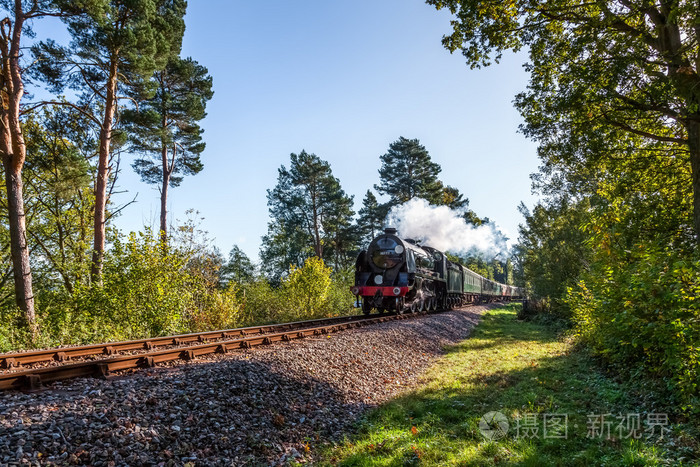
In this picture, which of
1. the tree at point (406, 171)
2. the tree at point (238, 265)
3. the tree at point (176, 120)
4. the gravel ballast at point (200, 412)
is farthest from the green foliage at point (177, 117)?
the tree at point (238, 265)

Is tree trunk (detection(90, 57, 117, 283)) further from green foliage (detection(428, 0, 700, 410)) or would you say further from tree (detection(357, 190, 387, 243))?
tree (detection(357, 190, 387, 243))

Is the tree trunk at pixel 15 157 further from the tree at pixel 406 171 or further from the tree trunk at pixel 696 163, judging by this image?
the tree at pixel 406 171

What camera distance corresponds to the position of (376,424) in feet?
19.5

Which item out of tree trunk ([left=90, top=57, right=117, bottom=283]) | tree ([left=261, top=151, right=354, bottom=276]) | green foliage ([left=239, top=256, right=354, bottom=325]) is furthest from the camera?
tree ([left=261, top=151, right=354, bottom=276])

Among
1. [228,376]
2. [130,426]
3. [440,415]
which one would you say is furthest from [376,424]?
[130,426]

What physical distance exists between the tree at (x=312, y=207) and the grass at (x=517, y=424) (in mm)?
27266

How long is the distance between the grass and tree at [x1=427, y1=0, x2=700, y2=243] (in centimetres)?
349

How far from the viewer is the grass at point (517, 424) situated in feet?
14.8

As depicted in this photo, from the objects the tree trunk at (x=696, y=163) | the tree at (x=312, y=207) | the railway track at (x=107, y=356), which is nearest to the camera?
the railway track at (x=107, y=356)

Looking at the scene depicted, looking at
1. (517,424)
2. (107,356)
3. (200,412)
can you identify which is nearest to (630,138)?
(517,424)

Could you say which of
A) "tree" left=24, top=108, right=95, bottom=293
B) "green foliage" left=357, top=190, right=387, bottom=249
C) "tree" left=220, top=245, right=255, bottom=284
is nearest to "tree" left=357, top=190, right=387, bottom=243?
"green foliage" left=357, top=190, right=387, bottom=249

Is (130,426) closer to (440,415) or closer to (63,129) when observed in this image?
(440,415)

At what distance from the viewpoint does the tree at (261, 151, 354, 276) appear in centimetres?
3597

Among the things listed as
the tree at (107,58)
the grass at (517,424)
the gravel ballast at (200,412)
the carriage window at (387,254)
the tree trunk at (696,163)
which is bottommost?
the grass at (517,424)
